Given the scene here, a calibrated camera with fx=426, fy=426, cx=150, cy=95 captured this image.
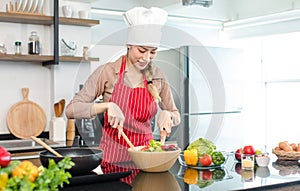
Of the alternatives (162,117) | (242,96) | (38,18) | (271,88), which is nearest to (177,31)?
(162,117)

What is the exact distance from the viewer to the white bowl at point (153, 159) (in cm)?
196

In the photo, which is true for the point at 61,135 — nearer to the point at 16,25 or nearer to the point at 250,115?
the point at 16,25

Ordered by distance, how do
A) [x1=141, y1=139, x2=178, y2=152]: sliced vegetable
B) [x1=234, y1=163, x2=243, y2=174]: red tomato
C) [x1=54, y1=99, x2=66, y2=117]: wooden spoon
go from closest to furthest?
[x1=141, y1=139, x2=178, y2=152]: sliced vegetable, [x1=234, y1=163, x2=243, y2=174]: red tomato, [x1=54, y1=99, x2=66, y2=117]: wooden spoon

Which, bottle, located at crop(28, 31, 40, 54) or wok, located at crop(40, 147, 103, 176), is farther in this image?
bottle, located at crop(28, 31, 40, 54)

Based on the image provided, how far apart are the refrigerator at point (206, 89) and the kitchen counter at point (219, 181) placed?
2542mm

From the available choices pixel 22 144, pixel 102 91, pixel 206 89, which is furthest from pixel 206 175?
pixel 206 89

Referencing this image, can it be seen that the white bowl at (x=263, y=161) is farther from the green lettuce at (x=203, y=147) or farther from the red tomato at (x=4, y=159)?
the red tomato at (x=4, y=159)

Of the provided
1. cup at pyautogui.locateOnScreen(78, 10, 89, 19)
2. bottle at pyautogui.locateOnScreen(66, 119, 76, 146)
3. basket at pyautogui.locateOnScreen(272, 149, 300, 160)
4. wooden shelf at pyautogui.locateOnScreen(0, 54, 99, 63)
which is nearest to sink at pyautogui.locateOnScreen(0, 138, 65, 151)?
bottle at pyautogui.locateOnScreen(66, 119, 76, 146)

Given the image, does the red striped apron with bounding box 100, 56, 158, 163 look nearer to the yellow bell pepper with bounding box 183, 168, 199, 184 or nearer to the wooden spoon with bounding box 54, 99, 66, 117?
the yellow bell pepper with bounding box 183, 168, 199, 184

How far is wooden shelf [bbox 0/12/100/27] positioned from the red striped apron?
5.95ft

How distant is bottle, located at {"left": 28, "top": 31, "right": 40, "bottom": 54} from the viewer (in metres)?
3.97

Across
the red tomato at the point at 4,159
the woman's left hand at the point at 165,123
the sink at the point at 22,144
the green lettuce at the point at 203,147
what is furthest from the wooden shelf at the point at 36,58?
the red tomato at the point at 4,159

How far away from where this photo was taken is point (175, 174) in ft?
6.60

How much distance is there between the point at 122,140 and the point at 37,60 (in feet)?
6.28
